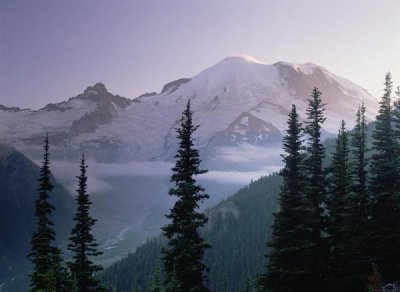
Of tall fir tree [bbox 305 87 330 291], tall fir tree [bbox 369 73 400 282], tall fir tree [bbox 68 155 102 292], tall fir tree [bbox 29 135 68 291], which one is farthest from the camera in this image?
tall fir tree [bbox 68 155 102 292]

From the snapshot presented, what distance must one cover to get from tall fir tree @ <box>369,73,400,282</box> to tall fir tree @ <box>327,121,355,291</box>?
83.7 inches

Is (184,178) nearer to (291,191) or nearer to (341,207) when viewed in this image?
(291,191)

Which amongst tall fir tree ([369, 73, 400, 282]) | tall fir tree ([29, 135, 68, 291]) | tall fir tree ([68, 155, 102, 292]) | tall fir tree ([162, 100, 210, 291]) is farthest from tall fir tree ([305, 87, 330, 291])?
tall fir tree ([29, 135, 68, 291])

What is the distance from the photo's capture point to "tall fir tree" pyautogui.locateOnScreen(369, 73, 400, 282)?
128 feet

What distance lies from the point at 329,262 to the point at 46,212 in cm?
2453

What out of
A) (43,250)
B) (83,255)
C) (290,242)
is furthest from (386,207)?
(43,250)

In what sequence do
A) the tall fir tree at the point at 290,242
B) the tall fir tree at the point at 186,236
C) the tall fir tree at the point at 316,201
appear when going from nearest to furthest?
1. the tall fir tree at the point at 186,236
2. the tall fir tree at the point at 290,242
3. the tall fir tree at the point at 316,201

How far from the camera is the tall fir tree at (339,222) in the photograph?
133 ft

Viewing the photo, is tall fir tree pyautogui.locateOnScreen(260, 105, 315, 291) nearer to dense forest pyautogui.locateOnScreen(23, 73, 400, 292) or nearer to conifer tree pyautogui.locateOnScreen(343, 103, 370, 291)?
dense forest pyautogui.locateOnScreen(23, 73, 400, 292)

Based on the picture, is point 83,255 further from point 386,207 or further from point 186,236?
point 386,207

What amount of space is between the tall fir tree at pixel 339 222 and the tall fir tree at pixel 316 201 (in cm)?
102

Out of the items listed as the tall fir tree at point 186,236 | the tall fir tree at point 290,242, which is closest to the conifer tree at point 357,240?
the tall fir tree at point 290,242

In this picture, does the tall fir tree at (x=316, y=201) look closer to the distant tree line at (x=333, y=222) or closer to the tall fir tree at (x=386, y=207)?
the distant tree line at (x=333, y=222)

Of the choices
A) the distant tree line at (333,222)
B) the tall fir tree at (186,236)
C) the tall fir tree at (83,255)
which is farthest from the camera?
the tall fir tree at (83,255)
